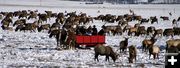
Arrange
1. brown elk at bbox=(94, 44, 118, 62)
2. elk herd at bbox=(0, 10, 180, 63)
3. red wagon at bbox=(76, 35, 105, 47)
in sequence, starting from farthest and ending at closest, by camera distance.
Result: 1. red wagon at bbox=(76, 35, 105, 47)
2. elk herd at bbox=(0, 10, 180, 63)
3. brown elk at bbox=(94, 44, 118, 62)

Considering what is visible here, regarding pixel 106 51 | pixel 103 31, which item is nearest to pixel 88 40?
pixel 103 31

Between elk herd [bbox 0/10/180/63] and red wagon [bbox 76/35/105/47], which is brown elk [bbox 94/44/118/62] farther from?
red wagon [bbox 76/35/105/47]

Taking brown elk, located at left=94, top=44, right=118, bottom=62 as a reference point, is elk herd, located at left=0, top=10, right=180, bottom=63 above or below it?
below

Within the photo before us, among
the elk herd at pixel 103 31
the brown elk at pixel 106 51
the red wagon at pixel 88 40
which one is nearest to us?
the brown elk at pixel 106 51

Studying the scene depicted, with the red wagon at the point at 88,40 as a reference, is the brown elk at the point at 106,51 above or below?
above

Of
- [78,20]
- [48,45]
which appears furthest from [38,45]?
[78,20]

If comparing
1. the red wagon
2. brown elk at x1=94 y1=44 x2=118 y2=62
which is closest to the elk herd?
brown elk at x1=94 y1=44 x2=118 y2=62

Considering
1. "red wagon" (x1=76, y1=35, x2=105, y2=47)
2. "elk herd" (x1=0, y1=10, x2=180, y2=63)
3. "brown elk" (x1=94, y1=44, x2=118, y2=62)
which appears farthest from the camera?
"red wagon" (x1=76, y1=35, x2=105, y2=47)

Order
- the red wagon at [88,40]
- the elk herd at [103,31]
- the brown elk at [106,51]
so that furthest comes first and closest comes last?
1. the red wagon at [88,40]
2. the elk herd at [103,31]
3. the brown elk at [106,51]

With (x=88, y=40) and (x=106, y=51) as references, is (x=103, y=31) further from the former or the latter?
(x=106, y=51)

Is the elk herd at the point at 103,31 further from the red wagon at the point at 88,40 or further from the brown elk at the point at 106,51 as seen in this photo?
the red wagon at the point at 88,40

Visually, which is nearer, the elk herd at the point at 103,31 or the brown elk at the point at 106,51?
the brown elk at the point at 106,51

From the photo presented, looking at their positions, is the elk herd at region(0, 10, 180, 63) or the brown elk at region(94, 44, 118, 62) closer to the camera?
the brown elk at region(94, 44, 118, 62)

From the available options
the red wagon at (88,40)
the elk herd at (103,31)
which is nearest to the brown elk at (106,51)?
the elk herd at (103,31)
